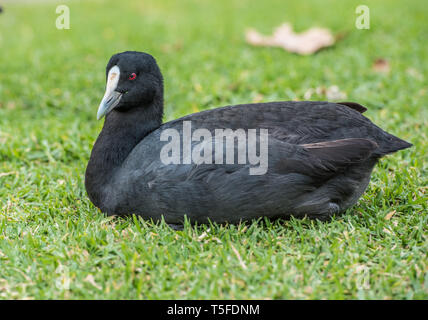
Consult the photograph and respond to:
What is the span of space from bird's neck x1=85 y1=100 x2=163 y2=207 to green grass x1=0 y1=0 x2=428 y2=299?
0.78 ft

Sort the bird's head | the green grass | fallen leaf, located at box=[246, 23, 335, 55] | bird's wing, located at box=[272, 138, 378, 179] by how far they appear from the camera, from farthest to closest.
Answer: fallen leaf, located at box=[246, 23, 335, 55] → the bird's head → bird's wing, located at box=[272, 138, 378, 179] → the green grass

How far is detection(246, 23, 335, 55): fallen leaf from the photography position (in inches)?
256

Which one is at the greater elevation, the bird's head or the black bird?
the bird's head

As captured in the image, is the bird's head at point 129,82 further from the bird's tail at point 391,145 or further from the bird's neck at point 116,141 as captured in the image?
the bird's tail at point 391,145

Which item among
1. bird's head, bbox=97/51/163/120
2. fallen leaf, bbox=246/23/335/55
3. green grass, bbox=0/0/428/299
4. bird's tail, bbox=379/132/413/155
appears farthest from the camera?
fallen leaf, bbox=246/23/335/55

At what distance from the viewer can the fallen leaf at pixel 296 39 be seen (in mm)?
6492

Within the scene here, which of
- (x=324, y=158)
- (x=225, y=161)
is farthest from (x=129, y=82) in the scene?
(x=324, y=158)

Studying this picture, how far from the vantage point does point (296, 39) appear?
6637 millimetres

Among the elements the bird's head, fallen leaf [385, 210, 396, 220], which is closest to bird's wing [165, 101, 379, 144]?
the bird's head

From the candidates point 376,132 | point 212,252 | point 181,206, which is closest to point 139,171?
point 181,206

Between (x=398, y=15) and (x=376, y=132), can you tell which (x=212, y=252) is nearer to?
(x=376, y=132)

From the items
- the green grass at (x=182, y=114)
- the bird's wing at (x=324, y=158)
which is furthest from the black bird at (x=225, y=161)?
the green grass at (x=182, y=114)

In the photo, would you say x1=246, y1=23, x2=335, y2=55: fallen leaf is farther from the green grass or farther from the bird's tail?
the bird's tail

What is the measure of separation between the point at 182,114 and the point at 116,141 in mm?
1745
